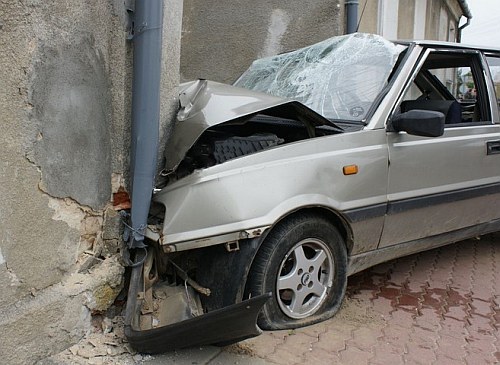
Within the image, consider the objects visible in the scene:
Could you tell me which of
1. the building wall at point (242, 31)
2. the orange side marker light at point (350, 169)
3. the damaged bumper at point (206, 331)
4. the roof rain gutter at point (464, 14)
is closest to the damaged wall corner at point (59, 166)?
the damaged bumper at point (206, 331)

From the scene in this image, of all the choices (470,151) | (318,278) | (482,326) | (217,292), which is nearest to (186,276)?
(217,292)

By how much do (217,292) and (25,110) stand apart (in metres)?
1.31

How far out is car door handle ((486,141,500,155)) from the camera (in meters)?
4.07

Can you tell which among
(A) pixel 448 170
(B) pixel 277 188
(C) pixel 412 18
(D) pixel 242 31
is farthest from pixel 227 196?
(C) pixel 412 18

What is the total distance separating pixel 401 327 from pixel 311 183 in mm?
1101

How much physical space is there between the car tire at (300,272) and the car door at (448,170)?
0.48 meters

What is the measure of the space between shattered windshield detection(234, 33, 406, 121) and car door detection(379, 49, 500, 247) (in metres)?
0.25

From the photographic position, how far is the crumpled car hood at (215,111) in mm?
3014

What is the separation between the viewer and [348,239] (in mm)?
3311

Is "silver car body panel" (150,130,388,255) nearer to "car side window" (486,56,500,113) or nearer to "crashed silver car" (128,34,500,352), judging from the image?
"crashed silver car" (128,34,500,352)

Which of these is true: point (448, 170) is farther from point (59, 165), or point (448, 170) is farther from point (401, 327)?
point (59, 165)

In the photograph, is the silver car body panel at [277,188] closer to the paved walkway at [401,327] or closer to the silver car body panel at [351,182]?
the silver car body panel at [351,182]

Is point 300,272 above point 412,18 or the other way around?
the other way around

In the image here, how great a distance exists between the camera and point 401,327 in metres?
3.24
